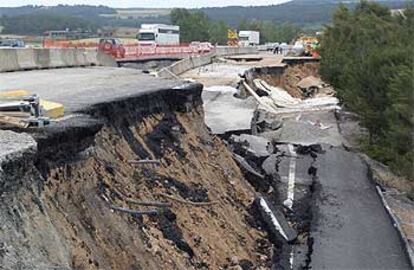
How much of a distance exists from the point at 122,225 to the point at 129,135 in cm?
370

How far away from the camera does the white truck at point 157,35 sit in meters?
78.1

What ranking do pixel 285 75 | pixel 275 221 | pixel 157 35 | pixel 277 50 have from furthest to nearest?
pixel 277 50 → pixel 157 35 → pixel 285 75 → pixel 275 221

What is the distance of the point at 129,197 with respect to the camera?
37.1 feet

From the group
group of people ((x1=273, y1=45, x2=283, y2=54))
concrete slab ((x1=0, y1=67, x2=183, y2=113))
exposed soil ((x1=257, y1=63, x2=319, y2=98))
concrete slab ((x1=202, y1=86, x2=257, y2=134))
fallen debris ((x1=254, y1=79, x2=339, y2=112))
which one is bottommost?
group of people ((x1=273, y1=45, x2=283, y2=54))

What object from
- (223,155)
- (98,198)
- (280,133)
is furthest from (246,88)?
(98,198)

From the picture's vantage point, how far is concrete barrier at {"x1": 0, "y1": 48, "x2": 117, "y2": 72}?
23.4 m

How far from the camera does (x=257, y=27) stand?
145875mm

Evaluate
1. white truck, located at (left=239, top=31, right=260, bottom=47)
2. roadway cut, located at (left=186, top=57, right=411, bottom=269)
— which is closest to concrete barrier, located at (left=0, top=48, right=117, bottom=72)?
roadway cut, located at (left=186, top=57, right=411, bottom=269)

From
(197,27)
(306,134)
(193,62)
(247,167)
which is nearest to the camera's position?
(247,167)

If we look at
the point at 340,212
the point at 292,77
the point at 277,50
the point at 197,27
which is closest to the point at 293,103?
the point at 292,77

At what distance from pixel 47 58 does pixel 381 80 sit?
1143 centimetres

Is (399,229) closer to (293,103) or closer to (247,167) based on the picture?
(247,167)

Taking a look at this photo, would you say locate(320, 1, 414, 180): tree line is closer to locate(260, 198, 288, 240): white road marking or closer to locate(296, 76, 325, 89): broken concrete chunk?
locate(260, 198, 288, 240): white road marking

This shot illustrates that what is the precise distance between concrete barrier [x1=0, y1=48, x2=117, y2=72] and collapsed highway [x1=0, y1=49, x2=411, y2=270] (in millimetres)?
2002
